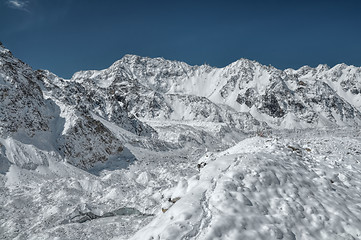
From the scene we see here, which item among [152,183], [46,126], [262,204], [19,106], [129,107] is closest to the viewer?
[262,204]

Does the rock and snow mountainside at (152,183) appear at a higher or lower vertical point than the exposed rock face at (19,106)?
lower

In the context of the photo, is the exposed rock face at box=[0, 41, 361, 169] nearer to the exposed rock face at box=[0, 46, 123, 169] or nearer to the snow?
the exposed rock face at box=[0, 46, 123, 169]

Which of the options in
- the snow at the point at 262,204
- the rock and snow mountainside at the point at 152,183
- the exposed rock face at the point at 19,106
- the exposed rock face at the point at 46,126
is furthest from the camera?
the exposed rock face at the point at 46,126

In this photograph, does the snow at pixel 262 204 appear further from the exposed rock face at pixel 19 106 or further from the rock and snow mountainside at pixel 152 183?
the exposed rock face at pixel 19 106

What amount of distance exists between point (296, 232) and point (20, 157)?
28.5 metres

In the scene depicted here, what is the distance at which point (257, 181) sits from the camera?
9.53 meters

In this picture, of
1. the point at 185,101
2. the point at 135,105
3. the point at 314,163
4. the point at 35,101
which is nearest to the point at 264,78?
the point at 185,101

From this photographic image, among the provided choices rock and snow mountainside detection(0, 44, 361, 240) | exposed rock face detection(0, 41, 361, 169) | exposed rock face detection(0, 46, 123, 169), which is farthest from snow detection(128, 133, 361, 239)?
exposed rock face detection(0, 41, 361, 169)

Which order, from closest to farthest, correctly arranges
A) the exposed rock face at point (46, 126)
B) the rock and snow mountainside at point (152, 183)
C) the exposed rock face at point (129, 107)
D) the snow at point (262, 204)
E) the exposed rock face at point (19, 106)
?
the snow at point (262, 204), the rock and snow mountainside at point (152, 183), the exposed rock face at point (19, 106), the exposed rock face at point (46, 126), the exposed rock face at point (129, 107)

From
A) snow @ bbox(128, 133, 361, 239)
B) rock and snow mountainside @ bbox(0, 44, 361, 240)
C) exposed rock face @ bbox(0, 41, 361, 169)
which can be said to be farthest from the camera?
exposed rock face @ bbox(0, 41, 361, 169)

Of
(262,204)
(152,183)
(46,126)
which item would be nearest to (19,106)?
(46,126)

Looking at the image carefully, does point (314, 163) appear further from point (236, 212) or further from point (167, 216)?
point (167, 216)

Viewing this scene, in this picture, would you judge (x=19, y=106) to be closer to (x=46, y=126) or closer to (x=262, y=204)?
(x=46, y=126)

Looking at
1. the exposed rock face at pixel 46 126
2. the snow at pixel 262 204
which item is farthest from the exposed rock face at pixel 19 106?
the snow at pixel 262 204
